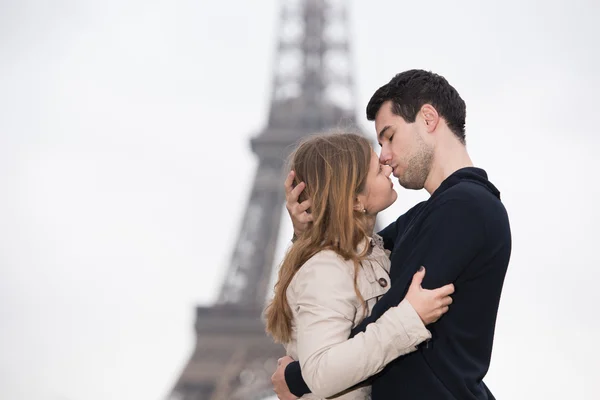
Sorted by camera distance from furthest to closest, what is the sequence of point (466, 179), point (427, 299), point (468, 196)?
1. point (466, 179)
2. point (468, 196)
3. point (427, 299)

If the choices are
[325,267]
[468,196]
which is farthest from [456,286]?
[325,267]

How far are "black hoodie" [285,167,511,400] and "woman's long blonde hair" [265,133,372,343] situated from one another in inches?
5.3

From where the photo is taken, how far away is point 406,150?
7.88 feet

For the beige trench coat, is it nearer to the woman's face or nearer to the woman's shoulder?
the woman's shoulder

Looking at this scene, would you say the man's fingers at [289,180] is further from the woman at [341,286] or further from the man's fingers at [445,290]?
the man's fingers at [445,290]

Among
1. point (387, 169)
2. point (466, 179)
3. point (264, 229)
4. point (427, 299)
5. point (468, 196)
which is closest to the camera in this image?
point (427, 299)

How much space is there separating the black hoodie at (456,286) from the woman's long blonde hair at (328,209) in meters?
0.13

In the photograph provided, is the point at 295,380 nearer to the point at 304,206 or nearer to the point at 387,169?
the point at 304,206

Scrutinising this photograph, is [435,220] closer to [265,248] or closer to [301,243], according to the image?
[301,243]

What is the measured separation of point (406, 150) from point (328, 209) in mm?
309

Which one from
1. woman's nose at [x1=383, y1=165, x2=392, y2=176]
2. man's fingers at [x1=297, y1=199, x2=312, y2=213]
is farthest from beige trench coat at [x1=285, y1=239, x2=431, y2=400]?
woman's nose at [x1=383, y1=165, x2=392, y2=176]

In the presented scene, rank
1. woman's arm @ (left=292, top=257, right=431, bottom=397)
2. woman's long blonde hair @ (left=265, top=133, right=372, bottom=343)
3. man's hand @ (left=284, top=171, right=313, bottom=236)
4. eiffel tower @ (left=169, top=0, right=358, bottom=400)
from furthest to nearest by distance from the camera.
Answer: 1. eiffel tower @ (left=169, top=0, right=358, bottom=400)
2. man's hand @ (left=284, top=171, right=313, bottom=236)
3. woman's long blonde hair @ (left=265, top=133, right=372, bottom=343)
4. woman's arm @ (left=292, top=257, right=431, bottom=397)

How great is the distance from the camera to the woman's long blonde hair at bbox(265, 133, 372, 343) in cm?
222

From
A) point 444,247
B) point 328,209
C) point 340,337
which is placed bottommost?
point 340,337
